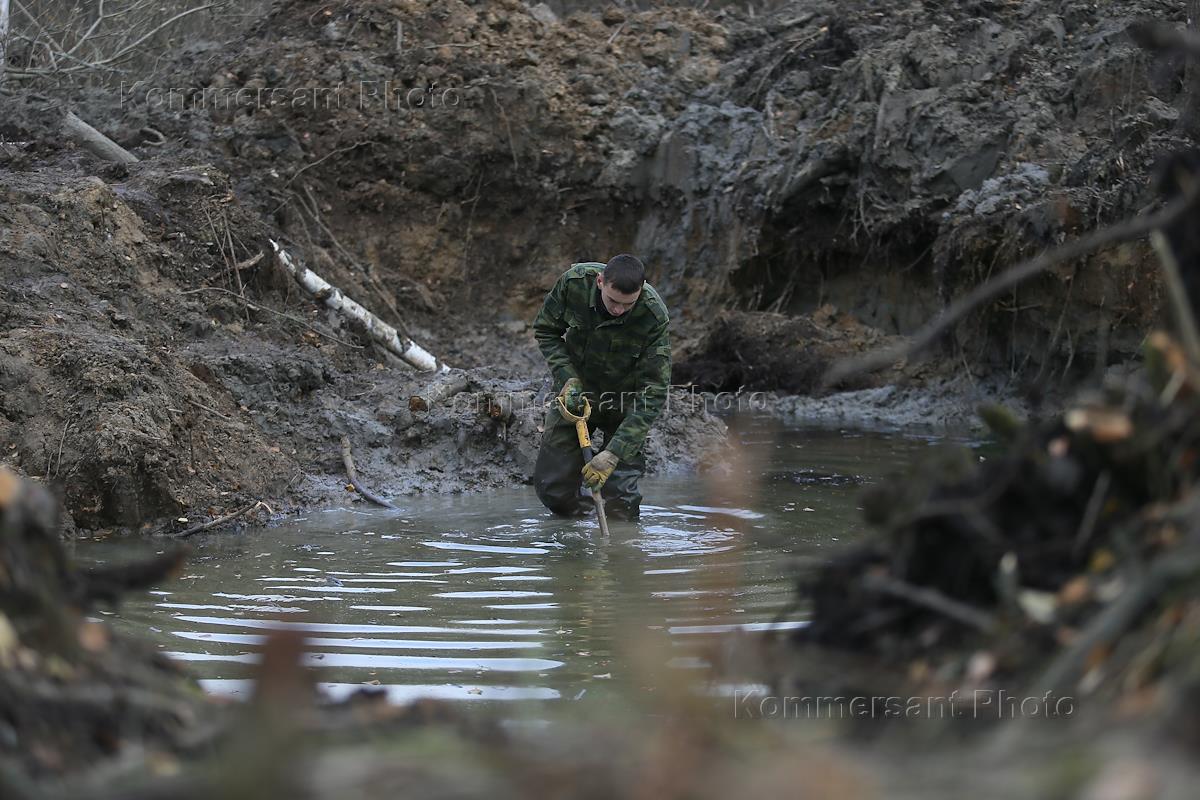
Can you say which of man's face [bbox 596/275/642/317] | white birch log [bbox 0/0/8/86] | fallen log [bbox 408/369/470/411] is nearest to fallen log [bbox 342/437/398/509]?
fallen log [bbox 408/369/470/411]

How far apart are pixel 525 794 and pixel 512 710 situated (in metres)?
2.51

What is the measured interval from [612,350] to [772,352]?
7.27 m

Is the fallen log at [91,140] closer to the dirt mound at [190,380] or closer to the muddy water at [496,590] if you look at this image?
the dirt mound at [190,380]

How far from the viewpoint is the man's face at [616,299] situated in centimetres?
762

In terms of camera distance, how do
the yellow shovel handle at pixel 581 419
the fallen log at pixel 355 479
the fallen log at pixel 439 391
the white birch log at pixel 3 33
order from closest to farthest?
the yellow shovel handle at pixel 581 419
the fallen log at pixel 355 479
the fallen log at pixel 439 391
the white birch log at pixel 3 33

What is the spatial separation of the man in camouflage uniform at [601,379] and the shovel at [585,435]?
0.17 feet

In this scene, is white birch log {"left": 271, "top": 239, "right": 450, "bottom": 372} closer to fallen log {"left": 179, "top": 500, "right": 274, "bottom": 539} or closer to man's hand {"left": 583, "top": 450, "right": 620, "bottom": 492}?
fallen log {"left": 179, "top": 500, "right": 274, "bottom": 539}

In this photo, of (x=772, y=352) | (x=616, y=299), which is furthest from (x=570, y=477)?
(x=772, y=352)

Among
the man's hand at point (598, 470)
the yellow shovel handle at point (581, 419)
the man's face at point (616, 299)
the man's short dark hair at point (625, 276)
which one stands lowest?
the man's hand at point (598, 470)

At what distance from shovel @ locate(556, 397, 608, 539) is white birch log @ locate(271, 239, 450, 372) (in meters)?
4.03

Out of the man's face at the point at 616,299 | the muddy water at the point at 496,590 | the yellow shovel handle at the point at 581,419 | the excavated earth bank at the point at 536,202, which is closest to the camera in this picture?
the muddy water at the point at 496,590

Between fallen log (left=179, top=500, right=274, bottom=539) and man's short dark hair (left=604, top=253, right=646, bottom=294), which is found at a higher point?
man's short dark hair (left=604, top=253, right=646, bottom=294)

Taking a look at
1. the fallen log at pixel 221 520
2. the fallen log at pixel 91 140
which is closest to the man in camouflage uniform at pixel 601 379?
the fallen log at pixel 221 520

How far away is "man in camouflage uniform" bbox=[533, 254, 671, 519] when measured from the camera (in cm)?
807
